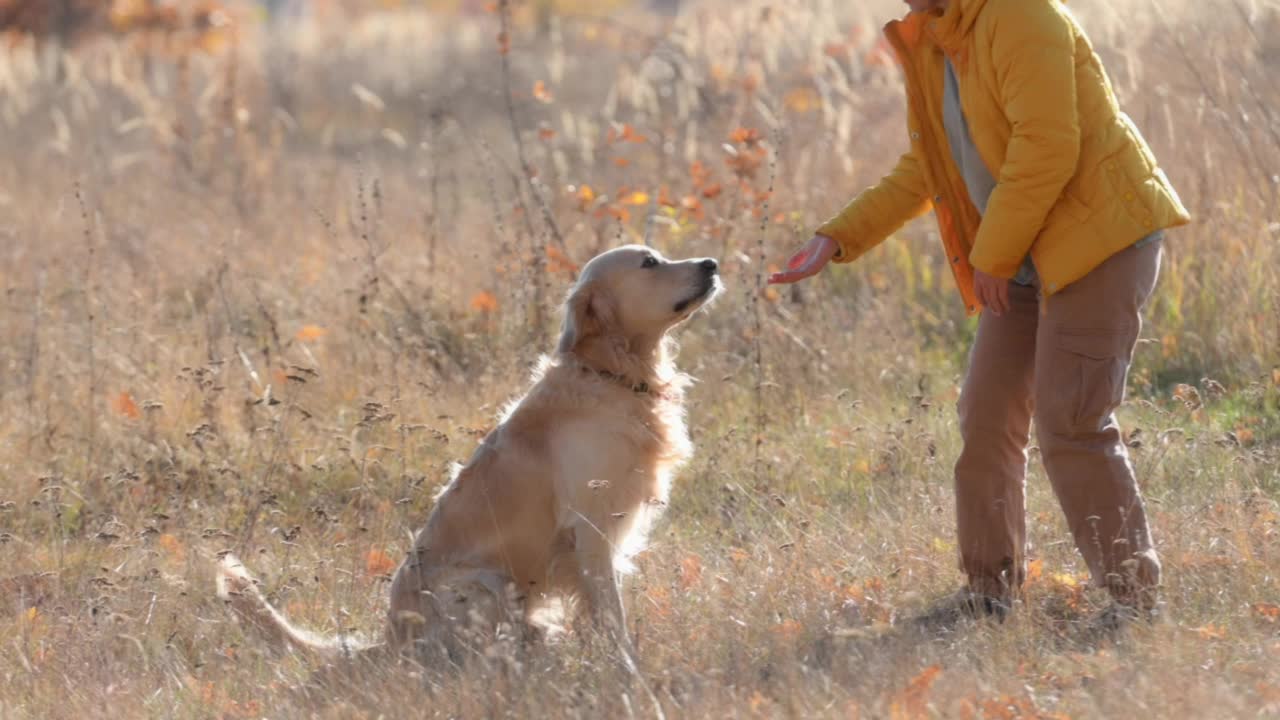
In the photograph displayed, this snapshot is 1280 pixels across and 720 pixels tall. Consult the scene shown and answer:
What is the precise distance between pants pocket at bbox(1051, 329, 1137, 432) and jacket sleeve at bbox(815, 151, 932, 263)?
2.38 ft

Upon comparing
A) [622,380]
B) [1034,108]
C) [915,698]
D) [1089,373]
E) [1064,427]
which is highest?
[1034,108]

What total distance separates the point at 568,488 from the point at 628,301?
2.04ft

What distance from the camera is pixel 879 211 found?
14.3 ft

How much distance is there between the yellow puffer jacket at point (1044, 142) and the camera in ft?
12.0

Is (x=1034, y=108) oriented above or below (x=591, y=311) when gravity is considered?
above

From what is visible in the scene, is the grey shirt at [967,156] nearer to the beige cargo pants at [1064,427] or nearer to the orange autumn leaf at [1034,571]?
the beige cargo pants at [1064,427]

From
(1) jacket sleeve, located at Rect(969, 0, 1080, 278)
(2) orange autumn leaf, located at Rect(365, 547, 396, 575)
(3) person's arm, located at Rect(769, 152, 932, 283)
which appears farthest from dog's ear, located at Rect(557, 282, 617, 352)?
(1) jacket sleeve, located at Rect(969, 0, 1080, 278)

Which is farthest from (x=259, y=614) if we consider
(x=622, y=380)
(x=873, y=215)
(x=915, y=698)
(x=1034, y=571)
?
(x=1034, y=571)

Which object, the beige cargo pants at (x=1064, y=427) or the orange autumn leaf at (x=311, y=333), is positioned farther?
the orange autumn leaf at (x=311, y=333)

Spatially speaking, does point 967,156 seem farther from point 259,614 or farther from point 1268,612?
point 259,614

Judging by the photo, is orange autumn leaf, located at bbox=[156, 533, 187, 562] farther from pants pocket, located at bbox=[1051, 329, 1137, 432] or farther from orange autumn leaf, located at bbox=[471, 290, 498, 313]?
pants pocket, located at bbox=[1051, 329, 1137, 432]

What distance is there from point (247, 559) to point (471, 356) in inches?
78.5

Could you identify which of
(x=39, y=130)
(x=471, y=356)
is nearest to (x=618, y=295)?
(x=471, y=356)

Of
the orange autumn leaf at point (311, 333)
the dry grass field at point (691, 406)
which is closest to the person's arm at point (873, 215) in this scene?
the dry grass field at point (691, 406)
